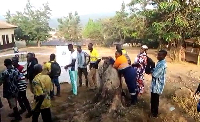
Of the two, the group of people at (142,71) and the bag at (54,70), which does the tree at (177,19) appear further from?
the bag at (54,70)

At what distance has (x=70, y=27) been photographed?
3906 cm

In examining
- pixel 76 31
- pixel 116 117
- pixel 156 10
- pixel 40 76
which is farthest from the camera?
pixel 76 31

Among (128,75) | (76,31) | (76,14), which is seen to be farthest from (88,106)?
(76,14)

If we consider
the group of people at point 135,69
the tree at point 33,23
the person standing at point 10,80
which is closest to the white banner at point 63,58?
the group of people at point 135,69

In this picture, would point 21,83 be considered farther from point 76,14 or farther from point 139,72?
point 76,14

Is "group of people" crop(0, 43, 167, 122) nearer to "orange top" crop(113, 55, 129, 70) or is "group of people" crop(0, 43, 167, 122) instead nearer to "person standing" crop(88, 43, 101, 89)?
"orange top" crop(113, 55, 129, 70)

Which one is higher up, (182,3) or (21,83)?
(182,3)

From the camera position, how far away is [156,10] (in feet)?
49.6

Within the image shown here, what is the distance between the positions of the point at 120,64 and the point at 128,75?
0.33 meters

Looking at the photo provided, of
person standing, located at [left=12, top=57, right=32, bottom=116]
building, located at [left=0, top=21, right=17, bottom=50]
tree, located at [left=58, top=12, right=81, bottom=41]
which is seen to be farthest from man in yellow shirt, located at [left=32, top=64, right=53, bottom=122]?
tree, located at [left=58, top=12, right=81, bottom=41]

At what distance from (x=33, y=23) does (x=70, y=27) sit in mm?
8325

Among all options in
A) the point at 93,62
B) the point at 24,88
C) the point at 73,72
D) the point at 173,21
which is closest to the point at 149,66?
the point at 93,62

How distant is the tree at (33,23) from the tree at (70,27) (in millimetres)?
4489

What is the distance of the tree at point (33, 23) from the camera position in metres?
31.6
